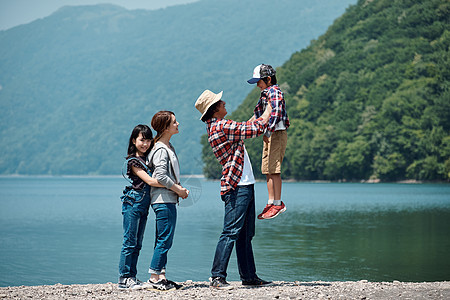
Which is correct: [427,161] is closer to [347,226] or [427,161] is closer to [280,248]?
[347,226]

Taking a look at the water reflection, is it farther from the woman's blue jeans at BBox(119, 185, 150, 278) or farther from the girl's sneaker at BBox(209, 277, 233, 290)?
the woman's blue jeans at BBox(119, 185, 150, 278)

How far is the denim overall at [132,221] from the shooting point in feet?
30.6

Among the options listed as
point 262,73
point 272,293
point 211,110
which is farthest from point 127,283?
point 262,73

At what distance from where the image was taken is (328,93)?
12212cm

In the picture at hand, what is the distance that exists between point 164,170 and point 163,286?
1.53 meters

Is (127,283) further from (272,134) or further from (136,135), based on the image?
(272,134)

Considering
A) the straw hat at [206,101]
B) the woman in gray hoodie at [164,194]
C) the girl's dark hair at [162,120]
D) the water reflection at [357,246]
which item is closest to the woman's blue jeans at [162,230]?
the woman in gray hoodie at [164,194]

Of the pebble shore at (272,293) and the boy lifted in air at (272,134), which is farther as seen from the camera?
the boy lifted in air at (272,134)

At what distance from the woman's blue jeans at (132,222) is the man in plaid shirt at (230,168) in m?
1.14

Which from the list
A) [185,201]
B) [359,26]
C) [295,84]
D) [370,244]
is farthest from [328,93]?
[185,201]

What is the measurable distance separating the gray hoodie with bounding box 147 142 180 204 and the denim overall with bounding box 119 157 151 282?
0.18 m

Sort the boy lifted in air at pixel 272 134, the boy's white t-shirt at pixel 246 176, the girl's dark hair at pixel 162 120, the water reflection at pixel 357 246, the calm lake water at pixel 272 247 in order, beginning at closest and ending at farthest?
the boy lifted in air at pixel 272 134 → the boy's white t-shirt at pixel 246 176 → the girl's dark hair at pixel 162 120 → the water reflection at pixel 357 246 → the calm lake water at pixel 272 247

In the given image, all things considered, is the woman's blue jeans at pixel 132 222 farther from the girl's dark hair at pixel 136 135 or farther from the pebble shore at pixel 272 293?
the girl's dark hair at pixel 136 135

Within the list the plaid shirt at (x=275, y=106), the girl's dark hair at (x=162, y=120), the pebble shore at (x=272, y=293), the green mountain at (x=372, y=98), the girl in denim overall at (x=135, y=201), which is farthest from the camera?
the green mountain at (x=372, y=98)
